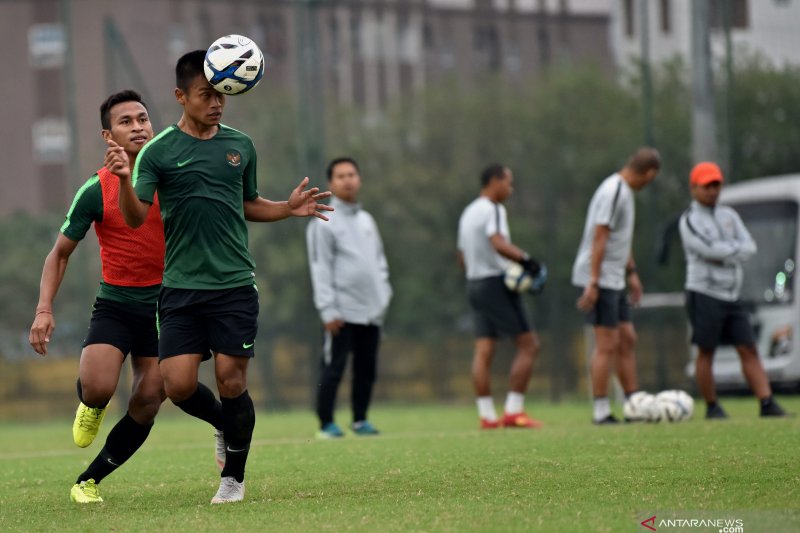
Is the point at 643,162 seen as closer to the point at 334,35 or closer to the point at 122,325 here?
the point at 122,325

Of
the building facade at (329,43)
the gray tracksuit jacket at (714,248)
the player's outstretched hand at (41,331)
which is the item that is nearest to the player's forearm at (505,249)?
the gray tracksuit jacket at (714,248)

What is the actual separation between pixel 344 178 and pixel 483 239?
4.21ft

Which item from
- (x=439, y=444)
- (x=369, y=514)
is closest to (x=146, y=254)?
(x=369, y=514)

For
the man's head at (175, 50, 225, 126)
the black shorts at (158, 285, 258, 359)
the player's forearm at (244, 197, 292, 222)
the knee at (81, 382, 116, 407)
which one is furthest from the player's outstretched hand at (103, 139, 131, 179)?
the knee at (81, 382, 116, 407)

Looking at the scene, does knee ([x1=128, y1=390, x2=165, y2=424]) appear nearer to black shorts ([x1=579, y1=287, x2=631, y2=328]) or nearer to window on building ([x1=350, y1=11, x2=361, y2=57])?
black shorts ([x1=579, y1=287, x2=631, y2=328])

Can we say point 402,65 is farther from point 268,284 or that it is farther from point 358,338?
point 358,338

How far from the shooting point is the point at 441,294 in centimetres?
2388

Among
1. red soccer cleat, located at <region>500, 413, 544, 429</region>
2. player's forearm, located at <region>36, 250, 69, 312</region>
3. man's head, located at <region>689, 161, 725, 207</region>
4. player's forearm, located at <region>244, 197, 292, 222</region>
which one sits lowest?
red soccer cleat, located at <region>500, 413, 544, 429</region>

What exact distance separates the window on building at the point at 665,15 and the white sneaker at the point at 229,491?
1479 centimetres

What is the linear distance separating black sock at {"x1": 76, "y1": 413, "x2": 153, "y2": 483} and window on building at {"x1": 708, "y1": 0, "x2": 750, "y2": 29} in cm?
1549

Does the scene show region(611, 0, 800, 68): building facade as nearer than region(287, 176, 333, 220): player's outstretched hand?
No

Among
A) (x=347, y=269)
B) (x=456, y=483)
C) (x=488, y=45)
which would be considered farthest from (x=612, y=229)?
(x=488, y=45)

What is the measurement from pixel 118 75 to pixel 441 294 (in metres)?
6.00

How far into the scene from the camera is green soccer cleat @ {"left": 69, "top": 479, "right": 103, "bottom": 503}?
7.41m
